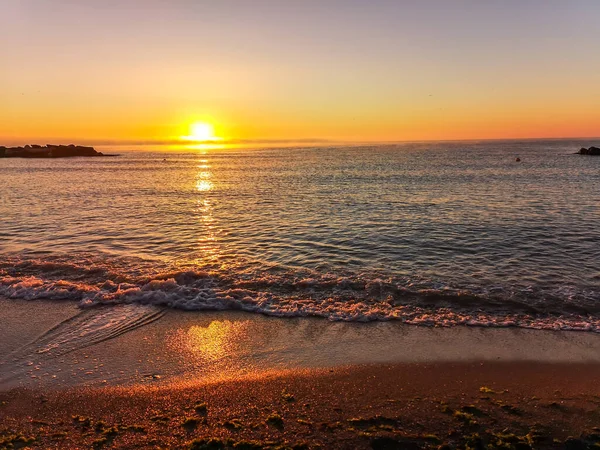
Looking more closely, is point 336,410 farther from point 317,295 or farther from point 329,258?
point 329,258

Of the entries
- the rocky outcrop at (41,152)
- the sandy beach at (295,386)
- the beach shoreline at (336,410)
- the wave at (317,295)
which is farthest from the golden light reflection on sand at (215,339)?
the rocky outcrop at (41,152)

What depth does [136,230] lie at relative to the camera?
21.6 m

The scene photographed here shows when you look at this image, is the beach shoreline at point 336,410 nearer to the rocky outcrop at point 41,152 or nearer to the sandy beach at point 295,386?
the sandy beach at point 295,386

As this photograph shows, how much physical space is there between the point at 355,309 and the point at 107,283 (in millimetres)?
8004

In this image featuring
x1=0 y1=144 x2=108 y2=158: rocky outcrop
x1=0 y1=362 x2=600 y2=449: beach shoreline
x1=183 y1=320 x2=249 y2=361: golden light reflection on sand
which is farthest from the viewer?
x1=0 y1=144 x2=108 y2=158: rocky outcrop

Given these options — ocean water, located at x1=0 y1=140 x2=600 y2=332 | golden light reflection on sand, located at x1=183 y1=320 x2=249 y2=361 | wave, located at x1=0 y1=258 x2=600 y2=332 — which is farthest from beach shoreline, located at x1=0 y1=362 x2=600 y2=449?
ocean water, located at x1=0 y1=140 x2=600 y2=332

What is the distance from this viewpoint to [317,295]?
12.0 meters

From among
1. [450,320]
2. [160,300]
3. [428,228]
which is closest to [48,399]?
[160,300]

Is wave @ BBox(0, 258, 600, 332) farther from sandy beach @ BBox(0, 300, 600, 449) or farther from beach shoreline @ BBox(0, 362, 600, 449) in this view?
beach shoreline @ BBox(0, 362, 600, 449)

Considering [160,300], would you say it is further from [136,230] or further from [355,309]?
[136,230]

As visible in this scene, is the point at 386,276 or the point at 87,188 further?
the point at 87,188

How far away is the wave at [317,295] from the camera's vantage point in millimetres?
10453

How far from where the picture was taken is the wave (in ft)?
34.3

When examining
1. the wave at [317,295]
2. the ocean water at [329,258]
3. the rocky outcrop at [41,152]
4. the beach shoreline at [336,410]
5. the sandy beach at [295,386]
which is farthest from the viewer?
the rocky outcrop at [41,152]
